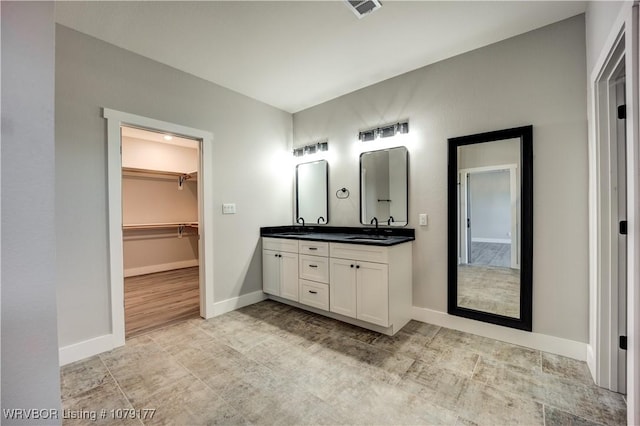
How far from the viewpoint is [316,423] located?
1.51 meters

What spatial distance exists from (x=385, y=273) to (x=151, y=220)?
4937mm

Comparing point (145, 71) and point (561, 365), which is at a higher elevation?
point (145, 71)

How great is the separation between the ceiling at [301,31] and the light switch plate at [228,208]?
145cm

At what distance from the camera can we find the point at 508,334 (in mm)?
2404

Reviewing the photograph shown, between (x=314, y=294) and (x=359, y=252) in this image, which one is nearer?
(x=359, y=252)

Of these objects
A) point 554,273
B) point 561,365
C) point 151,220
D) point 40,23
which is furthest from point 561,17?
point 151,220

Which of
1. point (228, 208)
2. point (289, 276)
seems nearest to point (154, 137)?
point (228, 208)

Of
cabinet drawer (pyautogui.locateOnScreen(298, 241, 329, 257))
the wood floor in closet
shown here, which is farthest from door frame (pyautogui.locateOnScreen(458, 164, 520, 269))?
the wood floor in closet

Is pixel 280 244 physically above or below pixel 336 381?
above

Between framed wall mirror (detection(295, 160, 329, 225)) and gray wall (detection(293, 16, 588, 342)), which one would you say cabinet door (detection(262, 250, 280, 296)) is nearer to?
framed wall mirror (detection(295, 160, 329, 225))

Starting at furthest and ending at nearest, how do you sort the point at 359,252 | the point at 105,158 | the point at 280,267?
the point at 280,267 → the point at 359,252 → the point at 105,158

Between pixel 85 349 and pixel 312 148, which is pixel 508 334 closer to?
pixel 312 148

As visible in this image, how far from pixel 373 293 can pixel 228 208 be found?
1951mm

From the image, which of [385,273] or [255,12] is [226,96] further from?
[385,273]
